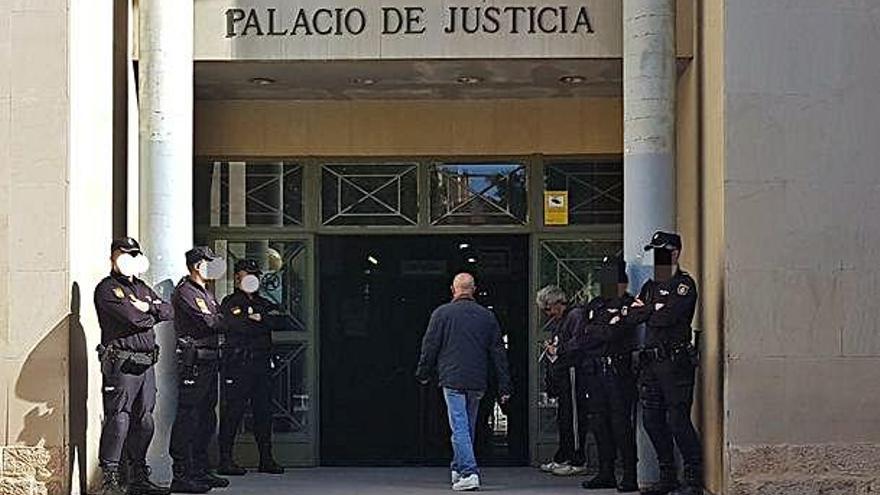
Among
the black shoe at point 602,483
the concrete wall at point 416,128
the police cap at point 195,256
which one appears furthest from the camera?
the concrete wall at point 416,128

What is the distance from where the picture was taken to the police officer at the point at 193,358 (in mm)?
11234

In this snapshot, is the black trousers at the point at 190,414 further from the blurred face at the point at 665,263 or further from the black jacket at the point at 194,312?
the blurred face at the point at 665,263

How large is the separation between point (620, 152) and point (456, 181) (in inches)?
61.3

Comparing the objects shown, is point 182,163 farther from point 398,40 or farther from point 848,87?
point 848,87

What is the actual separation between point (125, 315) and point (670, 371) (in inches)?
154

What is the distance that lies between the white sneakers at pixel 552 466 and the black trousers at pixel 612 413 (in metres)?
1.22

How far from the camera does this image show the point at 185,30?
11695 millimetres

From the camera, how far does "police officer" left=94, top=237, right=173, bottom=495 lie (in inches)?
416

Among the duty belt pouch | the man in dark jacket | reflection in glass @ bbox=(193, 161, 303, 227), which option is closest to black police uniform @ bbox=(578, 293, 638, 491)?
the man in dark jacket

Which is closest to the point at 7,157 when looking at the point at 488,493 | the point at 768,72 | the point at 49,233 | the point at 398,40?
the point at 49,233

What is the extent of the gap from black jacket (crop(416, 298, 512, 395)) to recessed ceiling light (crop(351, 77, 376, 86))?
2.32m

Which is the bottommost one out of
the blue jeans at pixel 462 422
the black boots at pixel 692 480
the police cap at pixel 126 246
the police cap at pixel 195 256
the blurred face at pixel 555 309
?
the black boots at pixel 692 480

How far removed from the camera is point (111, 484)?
10.7 meters

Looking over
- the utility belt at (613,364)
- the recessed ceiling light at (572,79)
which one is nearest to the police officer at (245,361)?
the utility belt at (613,364)
